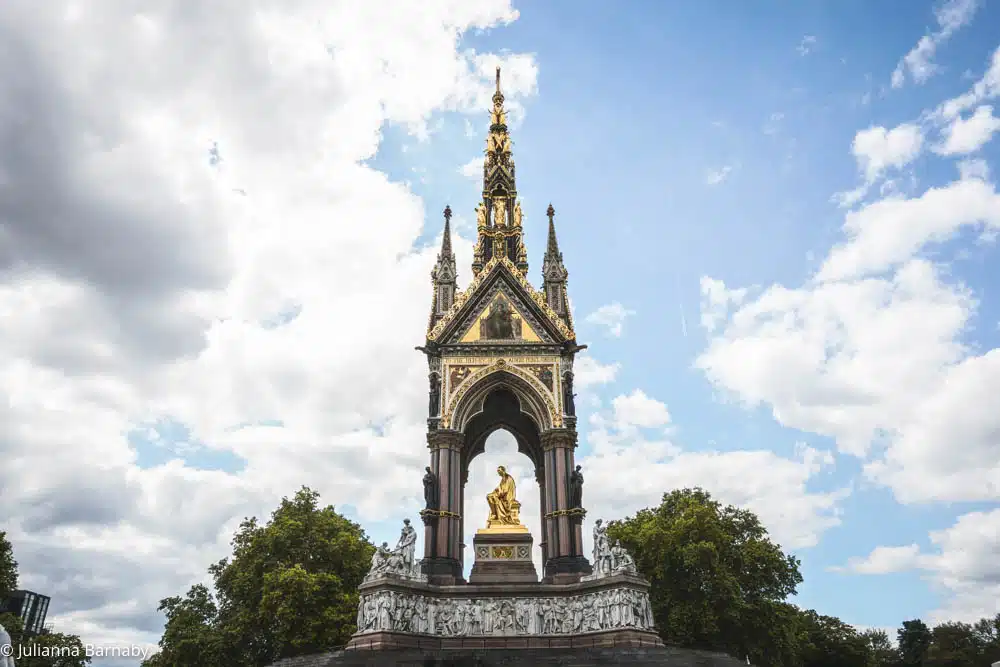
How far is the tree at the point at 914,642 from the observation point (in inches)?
2112

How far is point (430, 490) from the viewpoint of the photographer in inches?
798

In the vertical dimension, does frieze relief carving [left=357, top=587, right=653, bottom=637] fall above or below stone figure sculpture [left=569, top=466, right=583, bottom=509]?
below

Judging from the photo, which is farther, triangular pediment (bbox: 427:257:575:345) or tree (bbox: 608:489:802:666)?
tree (bbox: 608:489:802:666)

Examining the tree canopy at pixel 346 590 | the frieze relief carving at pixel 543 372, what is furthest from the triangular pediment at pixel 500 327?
the tree canopy at pixel 346 590

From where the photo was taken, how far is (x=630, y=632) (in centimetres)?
1731

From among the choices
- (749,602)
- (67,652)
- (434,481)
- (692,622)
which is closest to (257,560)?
(67,652)

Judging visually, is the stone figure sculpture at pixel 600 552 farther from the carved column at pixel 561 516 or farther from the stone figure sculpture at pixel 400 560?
the stone figure sculpture at pixel 400 560

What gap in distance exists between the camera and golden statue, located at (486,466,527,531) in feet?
67.7

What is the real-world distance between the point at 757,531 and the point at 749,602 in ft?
13.4

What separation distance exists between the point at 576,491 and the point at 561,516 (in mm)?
794

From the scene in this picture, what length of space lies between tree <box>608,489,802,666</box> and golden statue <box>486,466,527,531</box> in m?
12.9

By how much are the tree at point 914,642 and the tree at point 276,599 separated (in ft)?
145

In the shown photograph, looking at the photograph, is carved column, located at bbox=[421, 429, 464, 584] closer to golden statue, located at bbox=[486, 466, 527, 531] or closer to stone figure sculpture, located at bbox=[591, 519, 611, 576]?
golden statue, located at bbox=[486, 466, 527, 531]

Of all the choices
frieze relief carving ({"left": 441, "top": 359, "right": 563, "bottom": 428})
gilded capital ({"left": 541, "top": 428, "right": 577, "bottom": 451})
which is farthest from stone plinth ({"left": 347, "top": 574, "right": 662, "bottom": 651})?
frieze relief carving ({"left": 441, "top": 359, "right": 563, "bottom": 428})
